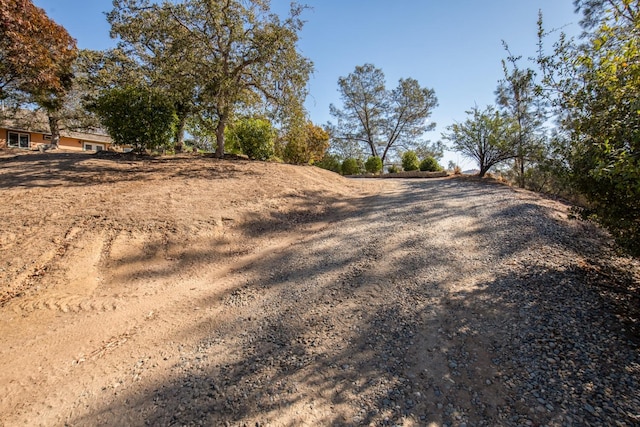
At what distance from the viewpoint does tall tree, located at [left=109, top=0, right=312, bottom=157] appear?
8031mm

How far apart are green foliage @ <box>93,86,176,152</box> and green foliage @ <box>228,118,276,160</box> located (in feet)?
8.81

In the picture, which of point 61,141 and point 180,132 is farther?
point 61,141

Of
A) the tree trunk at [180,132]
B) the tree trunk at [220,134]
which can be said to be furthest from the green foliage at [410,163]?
the tree trunk at [180,132]

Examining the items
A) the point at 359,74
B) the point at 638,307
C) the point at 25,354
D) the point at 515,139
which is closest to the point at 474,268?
the point at 638,307

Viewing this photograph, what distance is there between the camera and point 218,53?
8680 mm

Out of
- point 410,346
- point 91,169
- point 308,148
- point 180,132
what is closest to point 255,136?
point 180,132

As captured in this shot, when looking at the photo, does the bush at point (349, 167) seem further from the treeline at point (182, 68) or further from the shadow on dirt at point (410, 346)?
the shadow on dirt at point (410, 346)

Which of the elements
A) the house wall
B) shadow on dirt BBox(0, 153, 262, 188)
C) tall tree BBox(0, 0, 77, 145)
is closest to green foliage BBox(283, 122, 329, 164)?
shadow on dirt BBox(0, 153, 262, 188)

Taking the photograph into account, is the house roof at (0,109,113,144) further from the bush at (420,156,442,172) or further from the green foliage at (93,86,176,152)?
the bush at (420,156,442,172)

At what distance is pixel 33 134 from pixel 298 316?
31.3 metres

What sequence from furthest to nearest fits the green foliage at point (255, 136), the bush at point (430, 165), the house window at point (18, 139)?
the house window at point (18, 139) → the bush at point (430, 165) → the green foliage at point (255, 136)

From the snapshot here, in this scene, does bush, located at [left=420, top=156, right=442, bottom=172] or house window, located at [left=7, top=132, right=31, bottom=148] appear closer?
bush, located at [left=420, top=156, right=442, bottom=172]

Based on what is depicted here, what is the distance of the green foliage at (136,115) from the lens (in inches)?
312

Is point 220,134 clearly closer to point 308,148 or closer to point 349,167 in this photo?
point 308,148
